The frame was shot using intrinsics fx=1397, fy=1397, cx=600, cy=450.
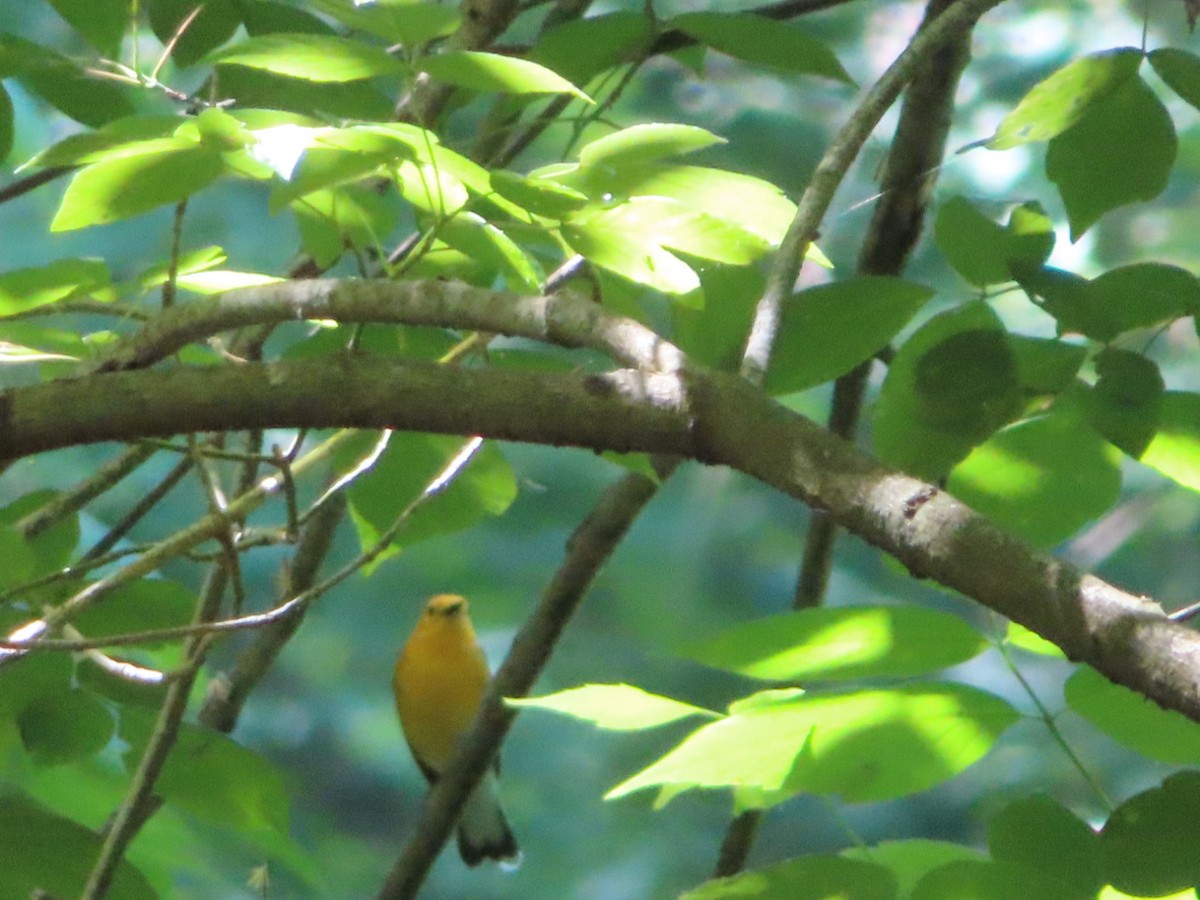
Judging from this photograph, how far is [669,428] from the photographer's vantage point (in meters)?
0.62

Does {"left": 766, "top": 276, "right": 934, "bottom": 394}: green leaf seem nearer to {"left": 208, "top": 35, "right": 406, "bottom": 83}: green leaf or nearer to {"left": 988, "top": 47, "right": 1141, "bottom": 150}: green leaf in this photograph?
{"left": 988, "top": 47, "right": 1141, "bottom": 150}: green leaf

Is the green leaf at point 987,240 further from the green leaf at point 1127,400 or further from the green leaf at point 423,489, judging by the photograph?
the green leaf at point 423,489

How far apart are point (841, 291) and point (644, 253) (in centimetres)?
15

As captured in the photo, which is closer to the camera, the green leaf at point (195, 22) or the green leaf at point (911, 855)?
the green leaf at point (911, 855)

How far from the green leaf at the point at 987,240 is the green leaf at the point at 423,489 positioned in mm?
369

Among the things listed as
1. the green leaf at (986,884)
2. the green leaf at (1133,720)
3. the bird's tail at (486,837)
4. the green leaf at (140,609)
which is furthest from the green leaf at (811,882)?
the bird's tail at (486,837)

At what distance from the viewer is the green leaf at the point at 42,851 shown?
867 millimetres

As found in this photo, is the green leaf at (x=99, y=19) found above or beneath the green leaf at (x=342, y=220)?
above

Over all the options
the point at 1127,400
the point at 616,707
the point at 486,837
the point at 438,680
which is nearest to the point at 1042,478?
the point at 1127,400

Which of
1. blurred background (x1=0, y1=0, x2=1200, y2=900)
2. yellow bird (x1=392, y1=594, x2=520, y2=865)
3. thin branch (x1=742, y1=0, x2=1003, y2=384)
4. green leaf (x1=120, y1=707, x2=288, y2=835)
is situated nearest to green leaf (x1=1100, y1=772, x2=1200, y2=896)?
thin branch (x1=742, y1=0, x2=1003, y2=384)

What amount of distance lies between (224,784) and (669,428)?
56 cm

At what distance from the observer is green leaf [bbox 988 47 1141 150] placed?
750mm

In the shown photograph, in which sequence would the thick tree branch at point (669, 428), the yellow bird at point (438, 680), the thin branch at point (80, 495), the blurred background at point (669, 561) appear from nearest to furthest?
the thick tree branch at point (669, 428) < the thin branch at point (80, 495) < the blurred background at point (669, 561) < the yellow bird at point (438, 680)

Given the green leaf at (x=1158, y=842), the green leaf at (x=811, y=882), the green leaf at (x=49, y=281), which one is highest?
the green leaf at (x=49, y=281)
